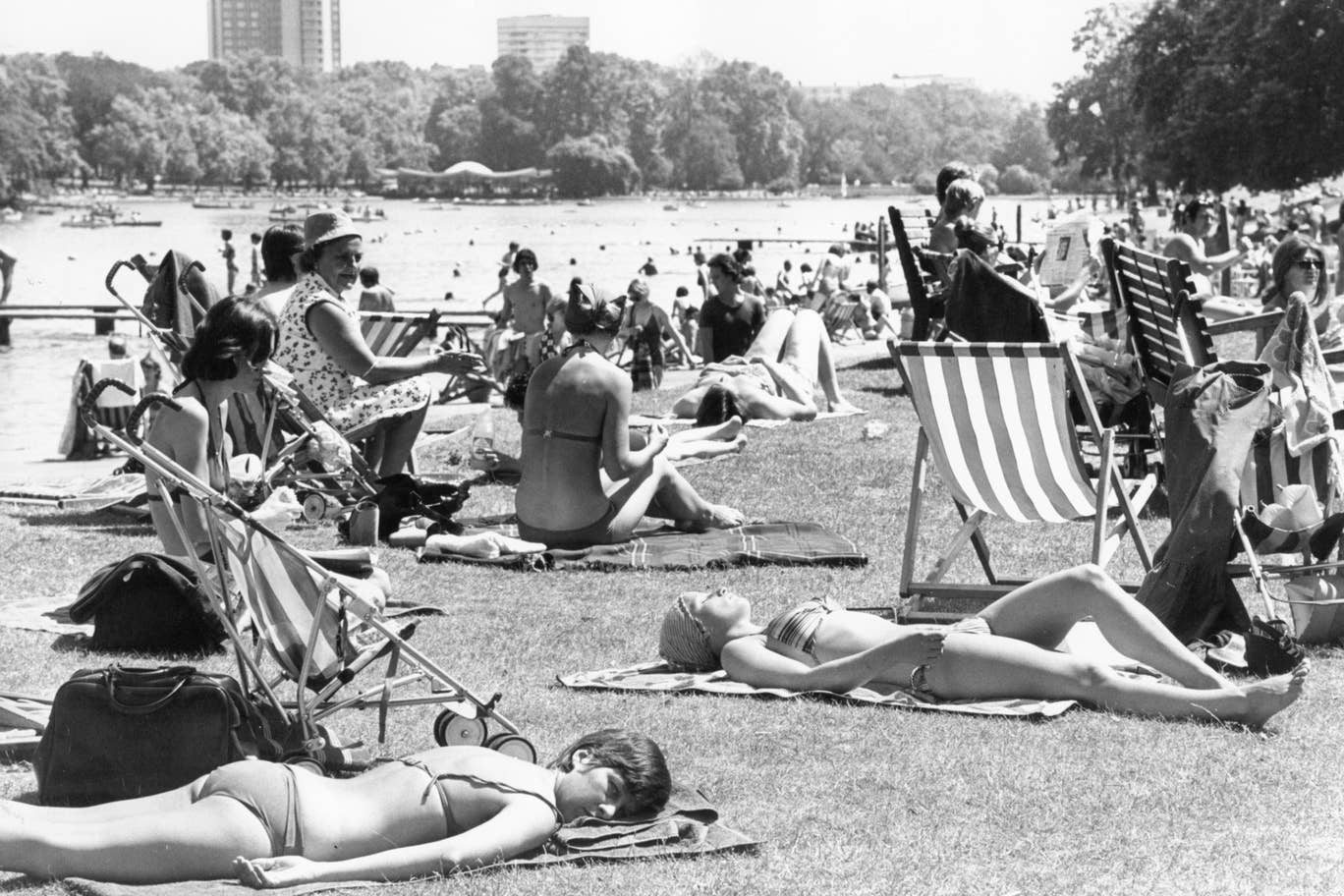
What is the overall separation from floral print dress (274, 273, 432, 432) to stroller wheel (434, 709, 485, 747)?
358 centimetres

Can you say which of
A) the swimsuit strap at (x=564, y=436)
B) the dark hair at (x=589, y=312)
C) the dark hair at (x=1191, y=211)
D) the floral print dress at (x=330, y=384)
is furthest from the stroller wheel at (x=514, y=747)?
the dark hair at (x=1191, y=211)

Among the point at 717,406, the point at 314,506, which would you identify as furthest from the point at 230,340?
the point at 717,406

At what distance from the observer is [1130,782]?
3992 mm

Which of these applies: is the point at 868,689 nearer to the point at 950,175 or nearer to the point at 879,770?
the point at 879,770

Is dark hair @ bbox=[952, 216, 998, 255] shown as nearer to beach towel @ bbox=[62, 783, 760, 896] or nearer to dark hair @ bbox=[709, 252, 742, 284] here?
beach towel @ bbox=[62, 783, 760, 896]

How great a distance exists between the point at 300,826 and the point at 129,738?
0.58 m

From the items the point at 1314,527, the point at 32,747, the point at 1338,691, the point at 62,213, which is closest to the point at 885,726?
the point at 1338,691

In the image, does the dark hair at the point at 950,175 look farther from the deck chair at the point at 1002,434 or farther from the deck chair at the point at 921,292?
the deck chair at the point at 1002,434

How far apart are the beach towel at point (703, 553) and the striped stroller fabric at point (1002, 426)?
101 cm

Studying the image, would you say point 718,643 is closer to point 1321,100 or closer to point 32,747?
point 32,747

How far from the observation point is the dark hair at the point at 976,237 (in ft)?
24.9

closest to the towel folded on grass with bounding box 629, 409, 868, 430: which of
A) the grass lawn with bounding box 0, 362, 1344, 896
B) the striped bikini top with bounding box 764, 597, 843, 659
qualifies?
the grass lawn with bounding box 0, 362, 1344, 896

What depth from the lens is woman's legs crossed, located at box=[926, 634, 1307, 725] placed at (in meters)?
4.32

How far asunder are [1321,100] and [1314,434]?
32269 mm
